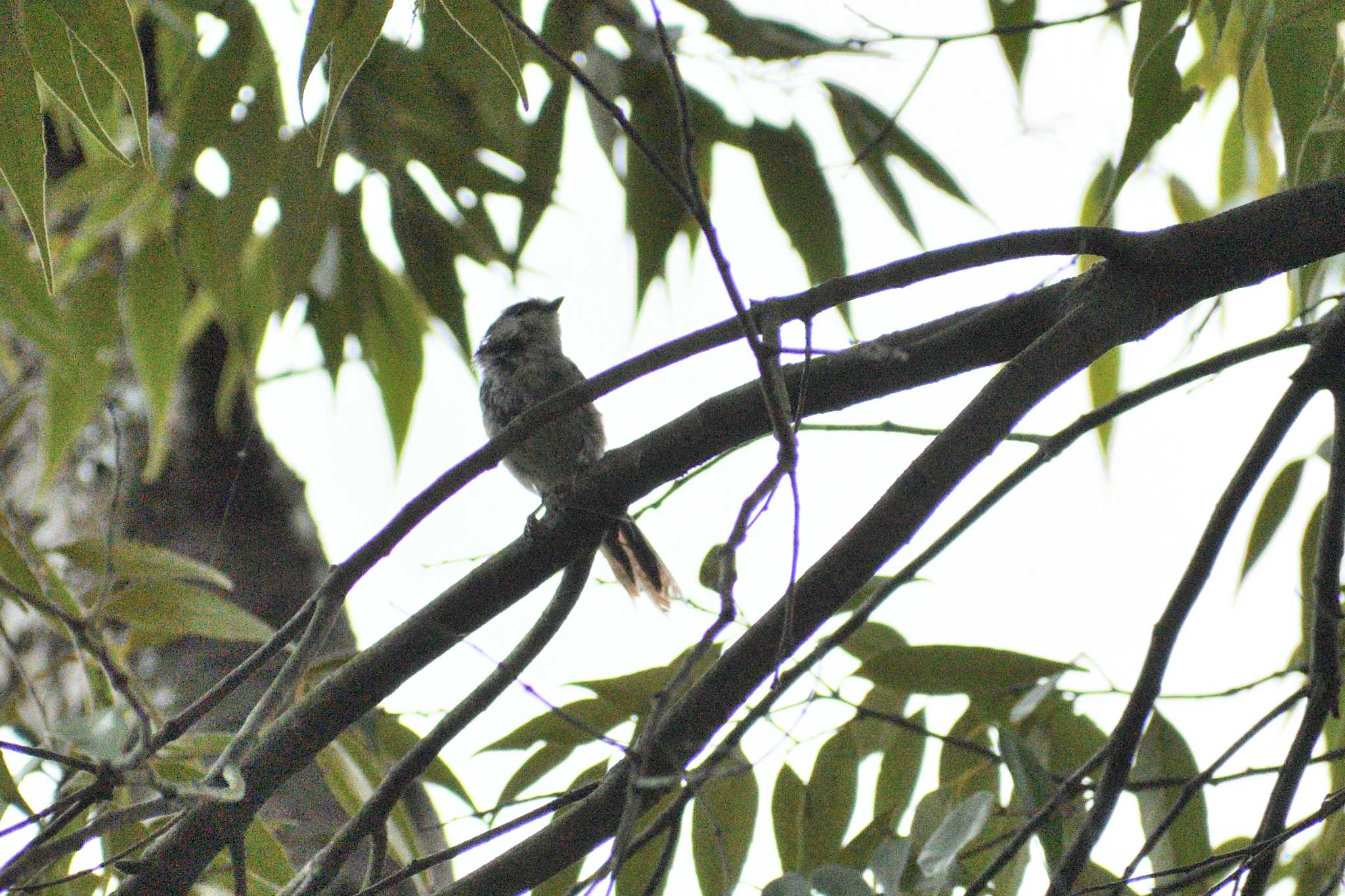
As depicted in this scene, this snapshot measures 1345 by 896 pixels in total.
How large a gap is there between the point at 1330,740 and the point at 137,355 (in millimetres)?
2288

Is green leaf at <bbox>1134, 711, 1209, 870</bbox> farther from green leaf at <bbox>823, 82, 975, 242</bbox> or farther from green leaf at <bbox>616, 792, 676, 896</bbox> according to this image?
green leaf at <bbox>823, 82, 975, 242</bbox>

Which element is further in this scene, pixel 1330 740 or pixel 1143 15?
pixel 1330 740

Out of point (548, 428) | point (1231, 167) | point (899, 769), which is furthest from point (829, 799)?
point (1231, 167)

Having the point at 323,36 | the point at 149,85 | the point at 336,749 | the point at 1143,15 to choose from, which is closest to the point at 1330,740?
the point at 1143,15

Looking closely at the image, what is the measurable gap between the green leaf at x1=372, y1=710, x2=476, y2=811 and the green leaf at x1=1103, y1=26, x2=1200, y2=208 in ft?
4.35

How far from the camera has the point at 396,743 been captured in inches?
90.9

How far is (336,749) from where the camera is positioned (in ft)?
7.23

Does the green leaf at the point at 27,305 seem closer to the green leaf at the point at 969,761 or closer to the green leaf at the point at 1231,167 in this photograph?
the green leaf at the point at 969,761

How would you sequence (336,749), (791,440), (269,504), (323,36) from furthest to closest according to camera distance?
1. (269,504)
2. (336,749)
3. (323,36)
4. (791,440)

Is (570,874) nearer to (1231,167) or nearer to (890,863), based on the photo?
(890,863)

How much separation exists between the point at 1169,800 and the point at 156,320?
2.09 metres

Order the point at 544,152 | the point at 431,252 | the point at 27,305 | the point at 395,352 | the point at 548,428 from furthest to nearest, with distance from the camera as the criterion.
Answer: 1. the point at 548,428
2. the point at 395,352
3. the point at 431,252
4. the point at 544,152
5. the point at 27,305

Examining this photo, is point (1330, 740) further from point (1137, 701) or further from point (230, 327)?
point (230, 327)

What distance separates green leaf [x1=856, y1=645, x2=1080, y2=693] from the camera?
195 cm
